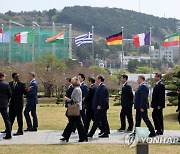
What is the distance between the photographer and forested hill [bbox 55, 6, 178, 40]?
6772 inches

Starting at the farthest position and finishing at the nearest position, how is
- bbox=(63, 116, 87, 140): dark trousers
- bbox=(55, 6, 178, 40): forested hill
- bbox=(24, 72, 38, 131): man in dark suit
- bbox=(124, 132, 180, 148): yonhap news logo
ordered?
bbox=(55, 6, 178, 40): forested hill
bbox=(24, 72, 38, 131): man in dark suit
bbox=(63, 116, 87, 140): dark trousers
bbox=(124, 132, 180, 148): yonhap news logo

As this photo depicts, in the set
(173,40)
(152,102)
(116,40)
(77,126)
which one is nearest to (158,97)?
(152,102)

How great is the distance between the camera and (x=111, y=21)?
175 meters

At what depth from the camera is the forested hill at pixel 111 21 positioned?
17200 cm

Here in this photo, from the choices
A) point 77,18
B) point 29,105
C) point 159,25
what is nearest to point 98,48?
point 77,18

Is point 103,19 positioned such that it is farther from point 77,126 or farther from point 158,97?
point 77,126

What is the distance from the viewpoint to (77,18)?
6875 inches

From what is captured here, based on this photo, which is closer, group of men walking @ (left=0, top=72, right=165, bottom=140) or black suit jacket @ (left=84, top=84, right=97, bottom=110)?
group of men walking @ (left=0, top=72, right=165, bottom=140)

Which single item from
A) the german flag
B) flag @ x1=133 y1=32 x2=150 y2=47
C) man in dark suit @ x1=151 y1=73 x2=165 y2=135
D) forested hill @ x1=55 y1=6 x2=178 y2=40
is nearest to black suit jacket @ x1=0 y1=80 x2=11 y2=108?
man in dark suit @ x1=151 y1=73 x2=165 y2=135

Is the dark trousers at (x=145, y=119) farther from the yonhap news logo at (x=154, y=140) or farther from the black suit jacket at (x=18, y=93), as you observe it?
the black suit jacket at (x=18, y=93)

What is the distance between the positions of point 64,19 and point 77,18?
491cm

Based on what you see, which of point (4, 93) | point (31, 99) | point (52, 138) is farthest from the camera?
point (31, 99)

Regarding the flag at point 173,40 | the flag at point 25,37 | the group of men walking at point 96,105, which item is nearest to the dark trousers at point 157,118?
the group of men walking at point 96,105

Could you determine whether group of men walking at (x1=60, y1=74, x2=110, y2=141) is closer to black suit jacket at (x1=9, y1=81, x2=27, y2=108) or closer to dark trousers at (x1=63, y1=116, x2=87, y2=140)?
dark trousers at (x1=63, y1=116, x2=87, y2=140)
